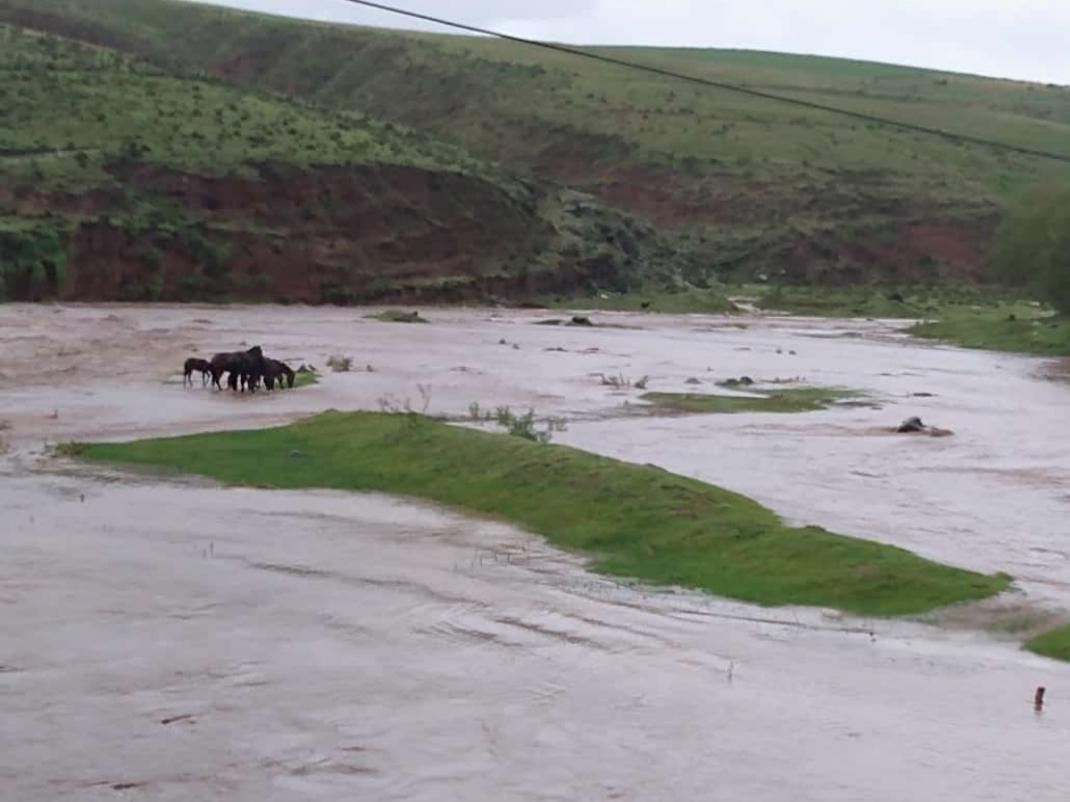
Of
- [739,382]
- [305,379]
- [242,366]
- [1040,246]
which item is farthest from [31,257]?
[1040,246]

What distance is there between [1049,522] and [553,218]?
59.4 m

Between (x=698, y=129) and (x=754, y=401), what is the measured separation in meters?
76.7

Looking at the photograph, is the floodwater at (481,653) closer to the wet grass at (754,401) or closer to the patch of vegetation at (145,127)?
the wet grass at (754,401)

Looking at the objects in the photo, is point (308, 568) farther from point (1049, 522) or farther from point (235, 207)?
point (235, 207)

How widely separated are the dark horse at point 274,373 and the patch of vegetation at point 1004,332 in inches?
1177

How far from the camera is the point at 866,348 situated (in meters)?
54.0

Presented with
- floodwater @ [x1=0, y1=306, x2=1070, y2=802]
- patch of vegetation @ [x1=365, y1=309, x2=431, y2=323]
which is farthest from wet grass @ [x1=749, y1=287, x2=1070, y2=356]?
floodwater @ [x1=0, y1=306, x2=1070, y2=802]

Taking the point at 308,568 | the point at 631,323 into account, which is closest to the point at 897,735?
the point at 308,568

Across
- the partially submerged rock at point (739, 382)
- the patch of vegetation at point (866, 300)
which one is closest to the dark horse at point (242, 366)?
the partially submerged rock at point (739, 382)

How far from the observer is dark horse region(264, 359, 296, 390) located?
32406 millimetres

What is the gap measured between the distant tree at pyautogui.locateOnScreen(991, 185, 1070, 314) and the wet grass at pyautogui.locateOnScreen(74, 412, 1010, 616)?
3749 cm

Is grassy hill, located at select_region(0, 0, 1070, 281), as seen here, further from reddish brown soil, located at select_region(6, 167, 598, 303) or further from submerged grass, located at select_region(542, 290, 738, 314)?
reddish brown soil, located at select_region(6, 167, 598, 303)

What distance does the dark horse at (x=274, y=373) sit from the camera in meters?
32.4

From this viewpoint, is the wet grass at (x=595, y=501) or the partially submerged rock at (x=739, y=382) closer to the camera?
the wet grass at (x=595, y=501)
